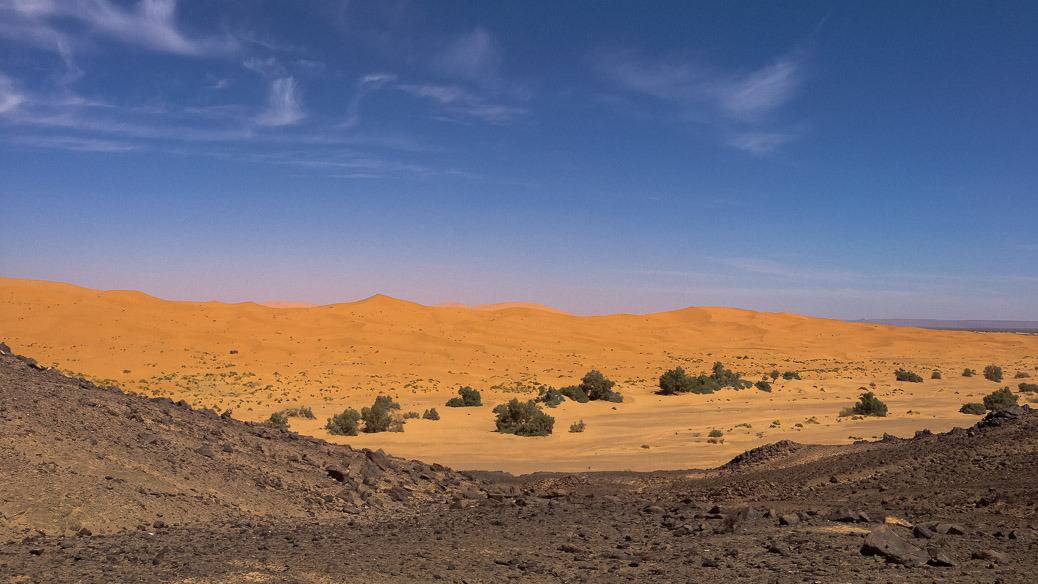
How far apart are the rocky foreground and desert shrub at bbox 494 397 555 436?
27.0 ft

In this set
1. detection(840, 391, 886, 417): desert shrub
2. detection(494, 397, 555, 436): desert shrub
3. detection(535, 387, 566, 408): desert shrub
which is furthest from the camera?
detection(535, 387, 566, 408): desert shrub

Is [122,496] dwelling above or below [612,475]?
above

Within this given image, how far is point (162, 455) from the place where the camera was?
10.5 m

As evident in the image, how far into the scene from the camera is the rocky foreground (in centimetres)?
658

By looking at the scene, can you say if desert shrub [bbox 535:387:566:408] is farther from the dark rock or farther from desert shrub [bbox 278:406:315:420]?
the dark rock

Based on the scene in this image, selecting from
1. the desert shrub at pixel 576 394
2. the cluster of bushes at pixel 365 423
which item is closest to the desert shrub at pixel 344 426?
the cluster of bushes at pixel 365 423

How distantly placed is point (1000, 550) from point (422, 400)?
26.6 m

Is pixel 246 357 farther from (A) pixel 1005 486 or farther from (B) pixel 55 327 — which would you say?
(A) pixel 1005 486

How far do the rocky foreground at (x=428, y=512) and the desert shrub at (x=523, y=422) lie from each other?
822cm

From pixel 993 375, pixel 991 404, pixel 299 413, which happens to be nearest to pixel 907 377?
pixel 993 375

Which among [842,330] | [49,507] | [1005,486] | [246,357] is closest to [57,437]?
[49,507]

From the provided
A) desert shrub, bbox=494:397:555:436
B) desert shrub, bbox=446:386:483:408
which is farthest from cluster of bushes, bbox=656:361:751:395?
desert shrub, bbox=494:397:555:436

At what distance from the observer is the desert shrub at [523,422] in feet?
74.6

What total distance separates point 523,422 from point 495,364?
25.7m
